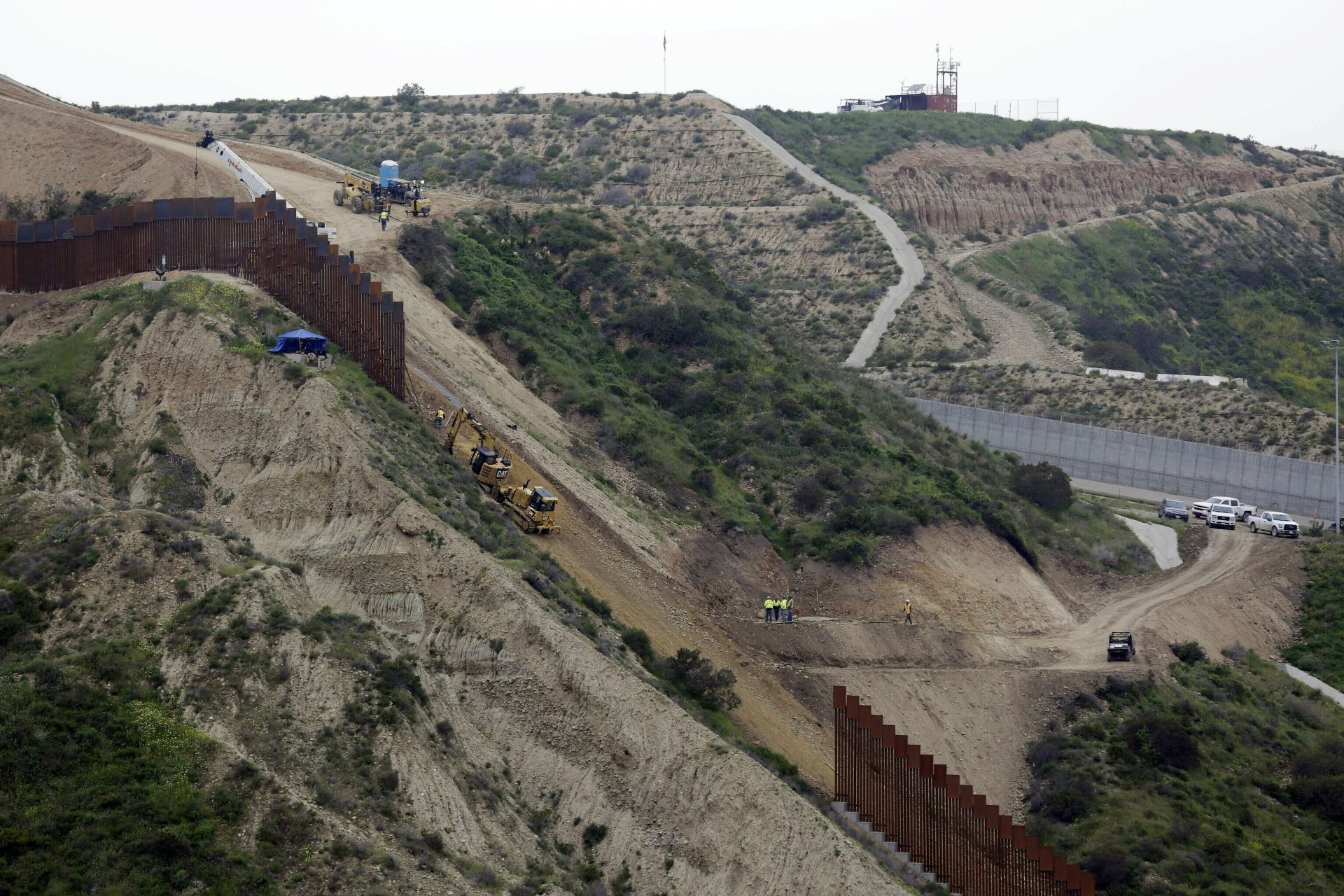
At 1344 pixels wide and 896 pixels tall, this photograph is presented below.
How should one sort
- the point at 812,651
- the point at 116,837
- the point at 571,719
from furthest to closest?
the point at 812,651, the point at 571,719, the point at 116,837

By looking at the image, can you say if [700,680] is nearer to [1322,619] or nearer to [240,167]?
[1322,619]

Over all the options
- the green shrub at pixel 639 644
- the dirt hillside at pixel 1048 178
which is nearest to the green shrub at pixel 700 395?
the green shrub at pixel 639 644

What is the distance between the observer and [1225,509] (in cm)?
7112

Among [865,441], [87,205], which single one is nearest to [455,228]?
[87,205]

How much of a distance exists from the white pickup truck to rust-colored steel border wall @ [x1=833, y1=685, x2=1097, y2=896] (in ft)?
113

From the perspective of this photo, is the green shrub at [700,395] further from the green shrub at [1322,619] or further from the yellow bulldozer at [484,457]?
the green shrub at [1322,619]

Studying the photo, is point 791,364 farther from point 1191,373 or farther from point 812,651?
point 1191,373

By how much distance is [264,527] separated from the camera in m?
38.9

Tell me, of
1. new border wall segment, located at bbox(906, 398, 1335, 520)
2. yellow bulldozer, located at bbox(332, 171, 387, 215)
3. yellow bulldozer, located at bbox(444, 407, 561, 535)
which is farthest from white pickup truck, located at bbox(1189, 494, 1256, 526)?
yellow bulldozer, located at bbox(332, 171, 387, 215)

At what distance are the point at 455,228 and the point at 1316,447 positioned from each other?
43130 mm

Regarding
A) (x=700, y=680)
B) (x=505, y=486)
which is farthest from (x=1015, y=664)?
(x=505, y=486)

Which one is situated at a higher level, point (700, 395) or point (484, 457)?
point (484, 457)

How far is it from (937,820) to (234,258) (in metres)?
26.8

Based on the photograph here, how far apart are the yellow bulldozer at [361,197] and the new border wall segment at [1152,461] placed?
3126 cm
